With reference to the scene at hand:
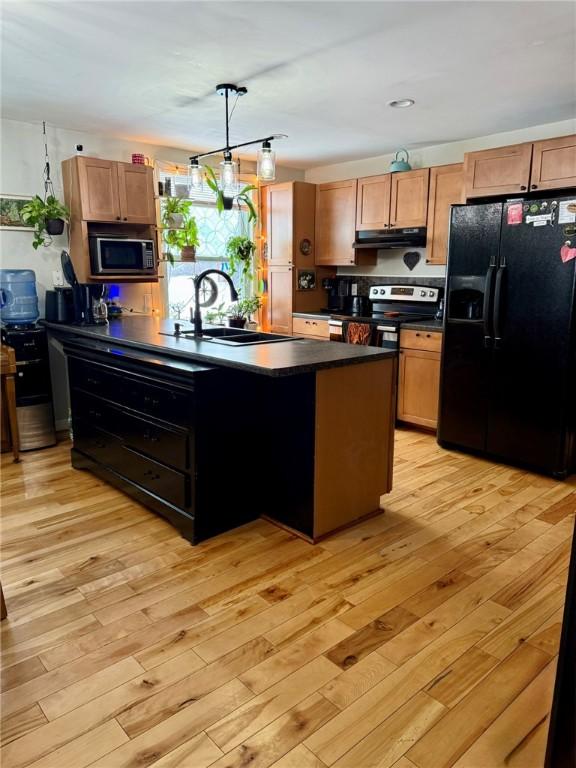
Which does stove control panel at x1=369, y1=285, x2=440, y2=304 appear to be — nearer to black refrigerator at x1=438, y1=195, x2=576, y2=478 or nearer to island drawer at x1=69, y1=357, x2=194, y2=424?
black refrigerator at x1=438, y1=195, x2=576, y2=478

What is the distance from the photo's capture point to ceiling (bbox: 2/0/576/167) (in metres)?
2.37

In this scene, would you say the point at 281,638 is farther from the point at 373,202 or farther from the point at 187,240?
the point at 373,202

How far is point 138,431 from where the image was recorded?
120 inches

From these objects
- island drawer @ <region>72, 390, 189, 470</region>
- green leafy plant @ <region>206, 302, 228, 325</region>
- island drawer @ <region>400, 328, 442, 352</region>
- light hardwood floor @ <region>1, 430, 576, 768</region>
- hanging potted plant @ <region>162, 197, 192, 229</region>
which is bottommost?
light hardwood floor @ <region>1, 430, 576, 768</region>

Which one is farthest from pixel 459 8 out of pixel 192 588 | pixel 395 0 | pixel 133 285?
pixel 133 285

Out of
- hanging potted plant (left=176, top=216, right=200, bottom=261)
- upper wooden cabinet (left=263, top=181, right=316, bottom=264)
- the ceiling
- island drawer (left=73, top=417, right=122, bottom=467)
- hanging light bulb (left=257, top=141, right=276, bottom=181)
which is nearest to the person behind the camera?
the ceiling

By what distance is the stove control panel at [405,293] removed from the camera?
4988 millimetres

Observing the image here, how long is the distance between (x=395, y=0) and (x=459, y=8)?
30 cm

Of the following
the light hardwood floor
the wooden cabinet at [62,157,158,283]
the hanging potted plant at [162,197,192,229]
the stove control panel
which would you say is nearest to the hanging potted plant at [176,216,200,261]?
the hanging potted plant at [162,197,192,229]

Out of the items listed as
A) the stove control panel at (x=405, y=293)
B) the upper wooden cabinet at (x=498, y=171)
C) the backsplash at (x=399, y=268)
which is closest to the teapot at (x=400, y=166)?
the backsplash at (x=399, y=268)

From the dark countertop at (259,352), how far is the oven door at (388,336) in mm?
1669

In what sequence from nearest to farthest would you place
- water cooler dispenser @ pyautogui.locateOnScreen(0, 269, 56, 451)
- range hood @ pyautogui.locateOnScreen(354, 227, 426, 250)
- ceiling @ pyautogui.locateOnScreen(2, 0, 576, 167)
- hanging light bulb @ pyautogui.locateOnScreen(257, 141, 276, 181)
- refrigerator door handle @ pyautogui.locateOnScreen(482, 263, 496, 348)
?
ceiling @ pyautogui.locateOnScreen(2, 0, 576, 167)
hanging light bulb @ pyautogui.locateOnScreen(257, 141, 276, 181)
refrigerator door handle @ pyautogui.locateOnScreen(482, 263, 496, 348)
water cooler dispenser @ pyautogui.locateOnScreen(0, 269, 56, 451)
range hood @ pyautogui.locateOnScreen(354, 227, 426, 250)

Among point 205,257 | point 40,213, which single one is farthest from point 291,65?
point 205,257

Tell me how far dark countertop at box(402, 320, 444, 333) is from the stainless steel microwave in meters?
2.24
